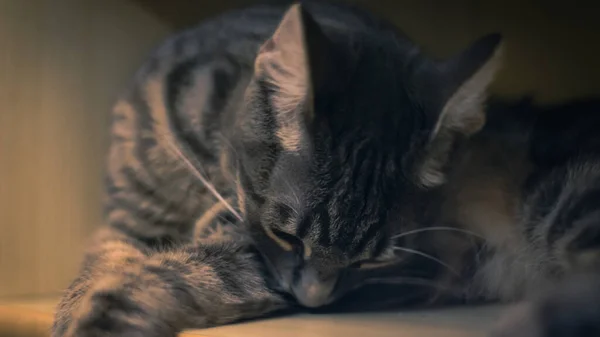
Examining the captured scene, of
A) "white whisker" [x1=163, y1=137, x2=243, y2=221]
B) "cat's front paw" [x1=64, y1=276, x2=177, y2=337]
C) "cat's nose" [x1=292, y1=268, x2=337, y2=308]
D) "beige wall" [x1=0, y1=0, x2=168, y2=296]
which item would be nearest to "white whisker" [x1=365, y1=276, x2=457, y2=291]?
"cat's nose" [x1=292, y1=268, x2=337, y2=308]

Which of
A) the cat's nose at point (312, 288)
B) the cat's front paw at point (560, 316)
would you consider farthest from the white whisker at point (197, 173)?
the cat's front paw at point (560, 316)

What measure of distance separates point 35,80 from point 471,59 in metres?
0.70

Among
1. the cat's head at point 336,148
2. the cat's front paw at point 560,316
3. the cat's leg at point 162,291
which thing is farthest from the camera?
the cat's head at point 336,148

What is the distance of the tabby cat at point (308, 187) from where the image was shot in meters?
0.93

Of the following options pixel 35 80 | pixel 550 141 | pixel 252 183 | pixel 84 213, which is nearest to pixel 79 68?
pixel 35 80

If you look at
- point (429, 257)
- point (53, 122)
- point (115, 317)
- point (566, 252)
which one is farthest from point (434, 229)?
point (53, 122)

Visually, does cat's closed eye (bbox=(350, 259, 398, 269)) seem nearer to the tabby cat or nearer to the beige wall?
the tabby cat

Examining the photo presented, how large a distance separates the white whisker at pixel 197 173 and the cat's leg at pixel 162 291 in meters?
0.06

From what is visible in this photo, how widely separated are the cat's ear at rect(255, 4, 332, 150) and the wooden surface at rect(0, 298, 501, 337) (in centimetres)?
24

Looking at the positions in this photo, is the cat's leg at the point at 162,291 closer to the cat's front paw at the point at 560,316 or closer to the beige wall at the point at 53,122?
the beige wall at the point at 53,122

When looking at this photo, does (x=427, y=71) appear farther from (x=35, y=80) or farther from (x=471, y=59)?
(x=35, y=80)

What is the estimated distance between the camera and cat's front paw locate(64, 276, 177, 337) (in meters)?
0.82

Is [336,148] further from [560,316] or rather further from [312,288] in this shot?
[560,316]

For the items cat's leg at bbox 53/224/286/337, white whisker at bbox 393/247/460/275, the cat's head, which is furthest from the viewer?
white whisker at bbox 393/247/460/275
